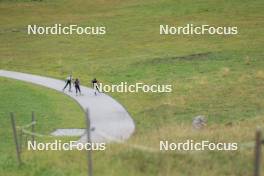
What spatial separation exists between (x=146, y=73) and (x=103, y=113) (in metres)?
12.3

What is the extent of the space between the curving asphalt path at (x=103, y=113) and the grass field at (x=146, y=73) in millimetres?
622

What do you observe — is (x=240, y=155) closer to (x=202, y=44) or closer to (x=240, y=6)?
(x=202, y=44)

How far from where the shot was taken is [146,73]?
39562 mm

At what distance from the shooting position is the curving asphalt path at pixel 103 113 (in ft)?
76.9

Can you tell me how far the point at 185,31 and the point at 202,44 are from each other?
8443mm

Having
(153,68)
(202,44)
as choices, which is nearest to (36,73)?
(153,68)

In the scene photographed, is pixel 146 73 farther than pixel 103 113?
Yes

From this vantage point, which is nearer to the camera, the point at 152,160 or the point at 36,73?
the point at 152,160

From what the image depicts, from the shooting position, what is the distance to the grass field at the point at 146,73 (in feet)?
44.5

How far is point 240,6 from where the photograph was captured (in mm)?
69062

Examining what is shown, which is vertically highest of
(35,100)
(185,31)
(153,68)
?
(185,31)

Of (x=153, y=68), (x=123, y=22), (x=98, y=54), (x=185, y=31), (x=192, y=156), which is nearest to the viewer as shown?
(x=192, y=156)

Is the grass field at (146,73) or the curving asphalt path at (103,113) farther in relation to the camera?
the curving asphalt path at (103,113)

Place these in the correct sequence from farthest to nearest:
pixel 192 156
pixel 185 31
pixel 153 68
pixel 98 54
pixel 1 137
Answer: pixel 185 31, pixel 98 54, pixel 153 68, pixel 1 137, pixel 192 156
